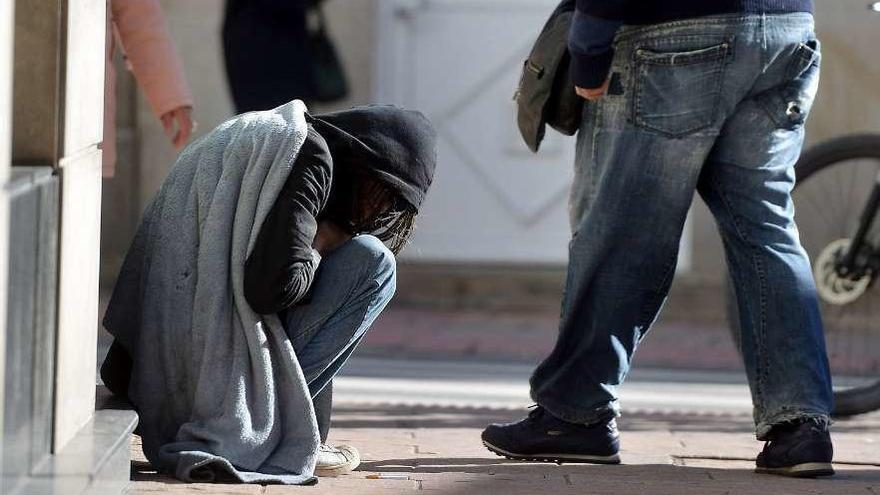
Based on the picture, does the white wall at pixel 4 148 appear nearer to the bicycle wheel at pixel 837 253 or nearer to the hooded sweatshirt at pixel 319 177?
the hooded sweatshirt at pixel 319 177

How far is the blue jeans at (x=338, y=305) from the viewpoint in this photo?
3682mm

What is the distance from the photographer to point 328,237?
3803mm

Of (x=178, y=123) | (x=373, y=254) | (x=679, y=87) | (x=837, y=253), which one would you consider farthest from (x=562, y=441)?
(x=837, y=253)

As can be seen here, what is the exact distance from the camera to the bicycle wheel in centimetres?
539

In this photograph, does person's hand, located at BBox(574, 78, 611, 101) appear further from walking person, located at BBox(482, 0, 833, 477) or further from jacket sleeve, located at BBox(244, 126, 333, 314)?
jacket sleeve, located at BBox(244, 126, 333, 314)

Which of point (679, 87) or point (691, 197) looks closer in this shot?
point (679, 87)

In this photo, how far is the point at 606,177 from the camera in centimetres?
407

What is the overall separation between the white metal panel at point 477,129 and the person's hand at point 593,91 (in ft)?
14.8

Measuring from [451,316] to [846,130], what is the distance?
2.09 metres

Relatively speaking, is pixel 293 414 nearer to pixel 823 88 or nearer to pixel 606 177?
pixel 606 177

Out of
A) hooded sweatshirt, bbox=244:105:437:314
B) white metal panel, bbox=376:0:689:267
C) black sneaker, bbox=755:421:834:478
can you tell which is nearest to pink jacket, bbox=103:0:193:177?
hooded sweatshirt, bbox=244:105:437:314

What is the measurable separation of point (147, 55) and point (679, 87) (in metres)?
1.53

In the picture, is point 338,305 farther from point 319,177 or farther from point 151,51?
point 151,51

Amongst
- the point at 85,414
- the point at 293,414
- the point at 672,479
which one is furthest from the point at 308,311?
the point at 672,479
